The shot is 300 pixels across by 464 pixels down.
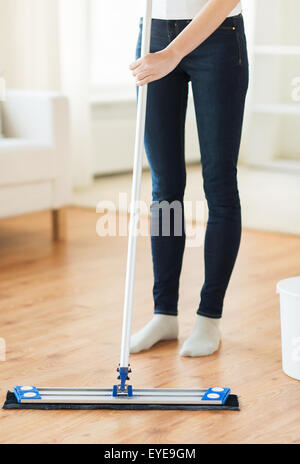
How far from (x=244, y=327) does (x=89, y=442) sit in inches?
34.1

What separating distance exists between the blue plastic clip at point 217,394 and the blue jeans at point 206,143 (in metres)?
0.35

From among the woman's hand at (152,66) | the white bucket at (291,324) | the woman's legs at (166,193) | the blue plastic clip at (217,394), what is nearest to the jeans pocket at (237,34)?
the woman's legs at (166,193)

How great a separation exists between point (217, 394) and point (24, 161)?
1.72 meters

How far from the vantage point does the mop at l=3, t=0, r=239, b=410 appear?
5.70 feet

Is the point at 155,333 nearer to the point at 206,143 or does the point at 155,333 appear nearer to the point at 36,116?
the point at 206,143

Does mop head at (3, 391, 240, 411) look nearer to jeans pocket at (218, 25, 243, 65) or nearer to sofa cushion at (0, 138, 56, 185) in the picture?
jeans pocket at (218, 25, 243, 65)

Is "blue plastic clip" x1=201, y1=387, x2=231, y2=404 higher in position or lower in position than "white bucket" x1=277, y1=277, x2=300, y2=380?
lower

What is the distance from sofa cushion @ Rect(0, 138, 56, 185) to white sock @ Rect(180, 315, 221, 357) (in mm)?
1326

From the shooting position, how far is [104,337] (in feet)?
7.36

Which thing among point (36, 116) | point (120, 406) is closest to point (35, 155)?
point (36, 116)

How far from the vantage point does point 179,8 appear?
6.38 feet

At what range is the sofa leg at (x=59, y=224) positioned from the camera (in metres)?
3.50

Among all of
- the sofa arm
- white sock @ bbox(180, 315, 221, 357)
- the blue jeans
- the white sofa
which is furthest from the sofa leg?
white sock @ bbox(180, 315, 221, 357)

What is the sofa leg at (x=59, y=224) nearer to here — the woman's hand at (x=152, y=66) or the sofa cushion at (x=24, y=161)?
the sofa cushion at (x=24, y=161)
